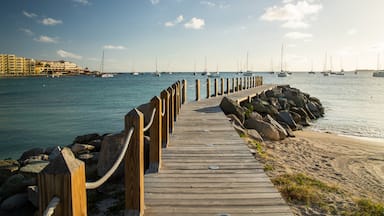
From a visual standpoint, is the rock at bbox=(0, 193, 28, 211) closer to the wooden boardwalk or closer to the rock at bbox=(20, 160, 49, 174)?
the rock at bbox=(20, 160, 49, 174)

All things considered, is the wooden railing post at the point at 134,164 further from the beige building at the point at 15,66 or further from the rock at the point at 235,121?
the beige building at the point at 15,66

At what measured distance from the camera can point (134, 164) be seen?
137 inches

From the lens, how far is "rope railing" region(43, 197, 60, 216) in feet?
4.88

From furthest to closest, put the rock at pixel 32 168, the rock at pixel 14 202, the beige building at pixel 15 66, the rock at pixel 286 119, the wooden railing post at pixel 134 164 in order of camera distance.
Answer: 1. the beige building at pixel 15 66
2. the rock at pixel 286 119
3. the rock at pixel 32 168
4. the rock at pixel 14 202
5. the wooden railing post at pixel 134 164

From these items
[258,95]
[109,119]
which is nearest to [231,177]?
[258,95]

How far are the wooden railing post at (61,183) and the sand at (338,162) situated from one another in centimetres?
530

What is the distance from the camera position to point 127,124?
11.2ft

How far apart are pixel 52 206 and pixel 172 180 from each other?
10.9ft

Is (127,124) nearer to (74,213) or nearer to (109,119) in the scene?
(74,213)

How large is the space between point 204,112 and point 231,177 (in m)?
7.60

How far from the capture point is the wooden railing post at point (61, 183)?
5.10ft

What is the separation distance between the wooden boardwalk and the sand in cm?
126

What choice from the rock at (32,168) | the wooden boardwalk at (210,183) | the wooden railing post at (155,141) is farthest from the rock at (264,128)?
the rock at (32,168)

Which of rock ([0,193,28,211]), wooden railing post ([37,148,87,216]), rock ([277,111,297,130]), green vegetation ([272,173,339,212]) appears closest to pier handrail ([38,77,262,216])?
wooden railing post ([37,148,87,216])
